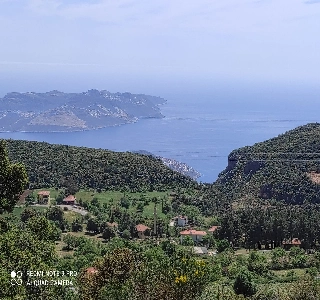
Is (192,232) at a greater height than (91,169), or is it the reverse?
(91,169)

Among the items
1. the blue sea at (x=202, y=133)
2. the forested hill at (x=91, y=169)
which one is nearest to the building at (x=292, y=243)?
the forested hill at (x=91, y=169)

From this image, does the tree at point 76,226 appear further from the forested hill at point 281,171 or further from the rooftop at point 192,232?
the forested hill at point 281,171

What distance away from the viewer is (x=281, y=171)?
41.3 meters

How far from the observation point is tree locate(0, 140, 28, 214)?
8016 mm

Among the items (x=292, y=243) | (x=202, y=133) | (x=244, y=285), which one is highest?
(x=202, y=133)

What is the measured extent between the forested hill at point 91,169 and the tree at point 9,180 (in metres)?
32.9

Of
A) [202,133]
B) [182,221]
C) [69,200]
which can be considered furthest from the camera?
[202,133]

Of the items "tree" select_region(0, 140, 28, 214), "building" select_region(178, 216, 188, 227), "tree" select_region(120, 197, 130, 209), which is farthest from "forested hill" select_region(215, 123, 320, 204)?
"tree" select_region(0, 140, 28, 214)

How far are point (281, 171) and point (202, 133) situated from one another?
230ft

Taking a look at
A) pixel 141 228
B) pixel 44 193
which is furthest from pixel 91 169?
pixel 141 228

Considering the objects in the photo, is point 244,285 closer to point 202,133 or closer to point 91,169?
point 91,169

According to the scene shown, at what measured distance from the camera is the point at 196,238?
31.0 meters

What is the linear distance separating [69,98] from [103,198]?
16520 centimetres

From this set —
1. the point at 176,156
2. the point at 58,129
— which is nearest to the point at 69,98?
the point at 58,129
